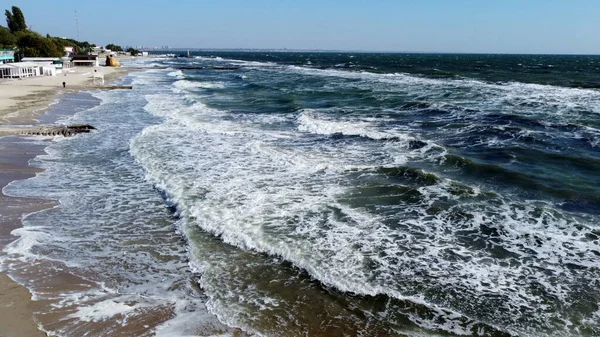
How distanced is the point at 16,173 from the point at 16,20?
120005mm

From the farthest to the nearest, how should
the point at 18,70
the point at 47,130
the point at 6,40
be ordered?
the point at 6,40 → the point at 18,70 → the point at 47,130

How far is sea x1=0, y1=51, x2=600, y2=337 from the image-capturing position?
312 inches

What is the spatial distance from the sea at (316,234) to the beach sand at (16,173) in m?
0.31

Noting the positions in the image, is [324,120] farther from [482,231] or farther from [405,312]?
[405,312]

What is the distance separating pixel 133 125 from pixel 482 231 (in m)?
21.8

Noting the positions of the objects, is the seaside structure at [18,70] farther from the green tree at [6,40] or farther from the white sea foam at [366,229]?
the white sea foam at [366,229]

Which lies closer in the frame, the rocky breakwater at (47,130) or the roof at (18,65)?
the rocky breakwater at (47,130)

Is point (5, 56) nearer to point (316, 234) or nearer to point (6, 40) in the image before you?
point (6, 40)

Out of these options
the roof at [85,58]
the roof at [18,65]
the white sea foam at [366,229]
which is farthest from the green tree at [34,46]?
the white sea foam at [366,229]

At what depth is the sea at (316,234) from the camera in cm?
791

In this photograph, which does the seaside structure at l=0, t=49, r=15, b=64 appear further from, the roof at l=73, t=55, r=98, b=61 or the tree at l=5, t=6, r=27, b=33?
the tree at l=5, t=6, r=27, b=33

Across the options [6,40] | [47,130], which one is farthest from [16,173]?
[6,40]

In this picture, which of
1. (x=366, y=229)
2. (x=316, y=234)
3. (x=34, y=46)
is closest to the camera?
(x=316, y=234)

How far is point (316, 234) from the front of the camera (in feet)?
36.9
